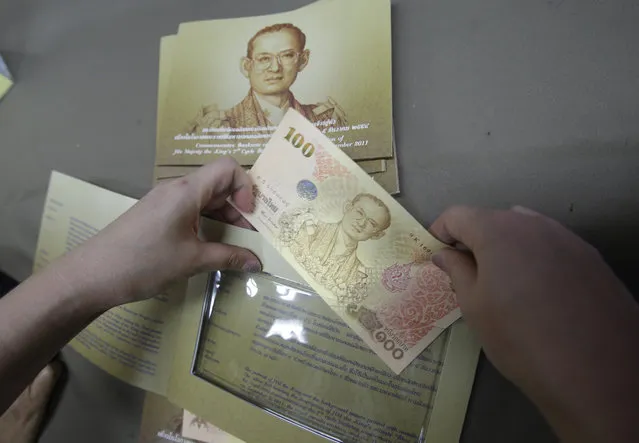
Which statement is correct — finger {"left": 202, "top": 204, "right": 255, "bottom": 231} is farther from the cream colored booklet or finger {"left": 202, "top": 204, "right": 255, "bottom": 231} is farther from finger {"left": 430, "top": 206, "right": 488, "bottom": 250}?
finger {"left": 430, "top": 206, "right": 488, "bottom": 250}

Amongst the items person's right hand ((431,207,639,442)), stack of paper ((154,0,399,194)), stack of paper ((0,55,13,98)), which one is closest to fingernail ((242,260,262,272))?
stack of paper ((154,0,399,194))

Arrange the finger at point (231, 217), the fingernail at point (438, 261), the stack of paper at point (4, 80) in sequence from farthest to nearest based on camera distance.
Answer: the stack of paper at point (4, 80), the finger at point (231, 217), the fingernail at point (438, 261)

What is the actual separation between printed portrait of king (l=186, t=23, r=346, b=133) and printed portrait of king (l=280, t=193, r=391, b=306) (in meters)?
0.13

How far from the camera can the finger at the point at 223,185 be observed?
43 centimetres

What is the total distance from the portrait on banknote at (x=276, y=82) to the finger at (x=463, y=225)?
0.39 feet

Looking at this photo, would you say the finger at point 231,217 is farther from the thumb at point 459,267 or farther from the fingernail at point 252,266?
the thumb at point 459,267

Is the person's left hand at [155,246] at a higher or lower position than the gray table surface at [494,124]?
lower

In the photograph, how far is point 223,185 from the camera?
0.45 metres

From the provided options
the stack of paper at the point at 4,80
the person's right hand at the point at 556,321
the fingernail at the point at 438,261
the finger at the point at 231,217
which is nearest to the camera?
the person's right hand at the point at 556,321

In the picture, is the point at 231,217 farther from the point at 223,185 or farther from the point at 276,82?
the point at 276,82

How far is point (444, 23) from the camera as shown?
47 cm

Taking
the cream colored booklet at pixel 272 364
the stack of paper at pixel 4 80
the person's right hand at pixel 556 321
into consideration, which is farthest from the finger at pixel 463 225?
the stack of paper at pixel 4 80

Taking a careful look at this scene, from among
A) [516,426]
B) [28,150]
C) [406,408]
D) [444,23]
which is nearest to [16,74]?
[28,150]

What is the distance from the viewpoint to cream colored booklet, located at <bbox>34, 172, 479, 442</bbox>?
425 mm
